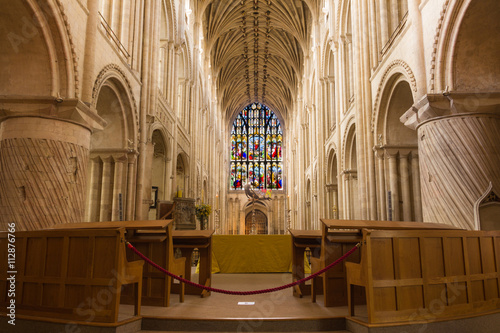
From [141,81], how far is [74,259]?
7205 mm

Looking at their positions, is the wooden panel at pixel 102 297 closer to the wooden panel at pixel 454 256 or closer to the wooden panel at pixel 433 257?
the wooden panel at pixel 433 257

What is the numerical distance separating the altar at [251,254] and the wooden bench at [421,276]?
4173 mm

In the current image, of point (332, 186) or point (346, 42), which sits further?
point (332, 186)

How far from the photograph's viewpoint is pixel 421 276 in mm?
3570

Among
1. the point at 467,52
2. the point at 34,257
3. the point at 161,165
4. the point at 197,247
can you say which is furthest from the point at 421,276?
the point at 161,165

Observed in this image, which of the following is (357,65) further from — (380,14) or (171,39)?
(171,39)

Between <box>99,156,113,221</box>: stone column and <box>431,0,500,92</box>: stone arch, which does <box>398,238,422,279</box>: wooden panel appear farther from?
<box>99,156,113,221</box>: stone column

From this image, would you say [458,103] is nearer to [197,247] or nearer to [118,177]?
[197,247]

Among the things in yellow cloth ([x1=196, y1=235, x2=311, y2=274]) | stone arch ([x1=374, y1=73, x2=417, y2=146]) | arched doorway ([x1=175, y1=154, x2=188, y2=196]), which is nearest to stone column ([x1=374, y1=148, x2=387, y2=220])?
stone arch ([x1=374, y1=73, x2=417, y2=146])

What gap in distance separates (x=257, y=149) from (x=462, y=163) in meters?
31.3

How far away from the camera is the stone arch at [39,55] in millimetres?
5672

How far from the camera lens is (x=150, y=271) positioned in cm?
457

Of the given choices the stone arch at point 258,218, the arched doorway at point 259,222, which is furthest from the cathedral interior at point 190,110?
the arched doorway at point 259,222

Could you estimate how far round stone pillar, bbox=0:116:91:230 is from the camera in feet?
18.4
